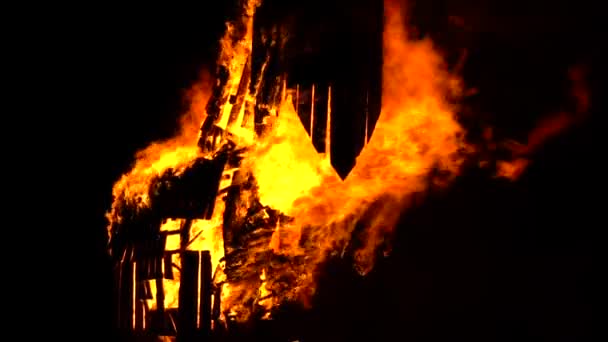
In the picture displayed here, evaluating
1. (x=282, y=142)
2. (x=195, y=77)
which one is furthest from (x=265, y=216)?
(x=195, y=77)

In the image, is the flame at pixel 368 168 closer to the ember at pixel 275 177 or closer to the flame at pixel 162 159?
the ember at pixel 275 177

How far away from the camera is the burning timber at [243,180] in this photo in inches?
142

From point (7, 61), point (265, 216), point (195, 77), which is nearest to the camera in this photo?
point (265, 216)

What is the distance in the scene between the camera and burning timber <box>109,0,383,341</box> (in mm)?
3598

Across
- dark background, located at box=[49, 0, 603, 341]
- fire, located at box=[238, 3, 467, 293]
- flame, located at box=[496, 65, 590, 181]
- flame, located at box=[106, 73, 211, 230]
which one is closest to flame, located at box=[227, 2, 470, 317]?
fire, located at box=[238, 3, 467, 293]

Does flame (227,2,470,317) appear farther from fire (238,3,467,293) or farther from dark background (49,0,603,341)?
dark background (49,0,603,341)

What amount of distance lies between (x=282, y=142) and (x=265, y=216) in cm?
53

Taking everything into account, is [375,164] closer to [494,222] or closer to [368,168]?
[368,168]

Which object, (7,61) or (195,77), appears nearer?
(195,77)

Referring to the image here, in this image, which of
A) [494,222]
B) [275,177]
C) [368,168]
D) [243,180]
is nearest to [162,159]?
[243,180]

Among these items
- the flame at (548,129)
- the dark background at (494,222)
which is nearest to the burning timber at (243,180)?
the dark background at (494,222)

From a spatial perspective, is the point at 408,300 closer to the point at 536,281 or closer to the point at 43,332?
the point at 536,281

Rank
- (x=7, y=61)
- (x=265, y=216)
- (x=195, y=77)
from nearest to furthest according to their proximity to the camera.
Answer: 1. (x=265, y=216)
2. (x=195, y=77)
3. (x=7, y=61)

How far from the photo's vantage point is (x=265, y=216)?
4.10 metres
